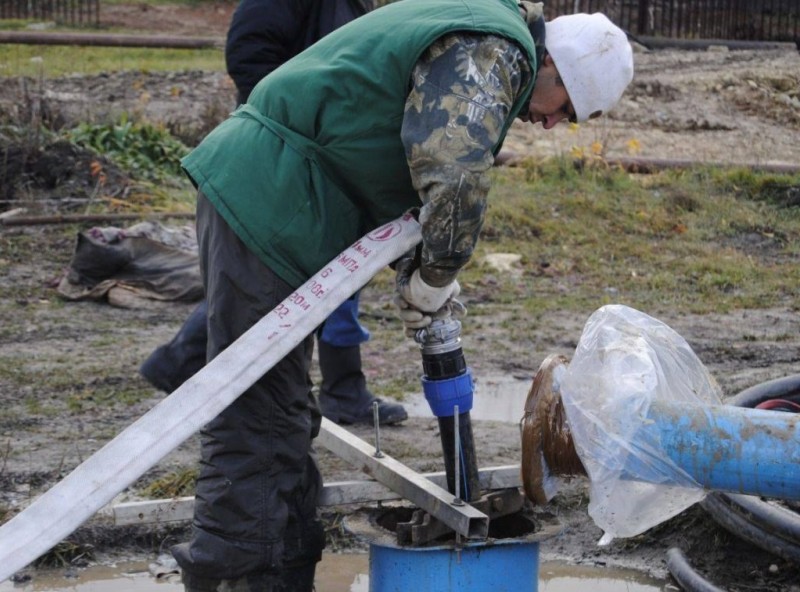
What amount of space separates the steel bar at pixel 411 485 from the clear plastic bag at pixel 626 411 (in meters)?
0.31

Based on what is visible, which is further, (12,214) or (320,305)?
(12,214)

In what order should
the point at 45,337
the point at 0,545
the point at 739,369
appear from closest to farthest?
1. the point at 0,545
2. the point at 739,369
3. the point at 45,337

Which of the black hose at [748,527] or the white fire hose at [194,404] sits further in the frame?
the black hose at [748,527]

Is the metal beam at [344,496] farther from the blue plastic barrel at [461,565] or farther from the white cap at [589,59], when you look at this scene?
the white cap at [589,59]

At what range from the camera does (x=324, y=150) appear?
3.17 metres

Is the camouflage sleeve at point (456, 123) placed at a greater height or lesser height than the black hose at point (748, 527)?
greater

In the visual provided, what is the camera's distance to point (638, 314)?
3336 millimetres

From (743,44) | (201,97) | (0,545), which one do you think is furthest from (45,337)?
(743,44)

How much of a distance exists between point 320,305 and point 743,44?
14.3 m

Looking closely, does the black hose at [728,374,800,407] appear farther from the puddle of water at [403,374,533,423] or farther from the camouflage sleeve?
the camouflage sleeve

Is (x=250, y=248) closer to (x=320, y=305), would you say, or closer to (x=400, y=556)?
(x=320, y=305)

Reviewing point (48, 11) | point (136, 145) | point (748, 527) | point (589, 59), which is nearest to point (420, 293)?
point (589, 59)

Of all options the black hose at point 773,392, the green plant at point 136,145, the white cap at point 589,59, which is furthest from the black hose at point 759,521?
the green plant at point 136,145

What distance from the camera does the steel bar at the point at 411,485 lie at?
3.12 m
